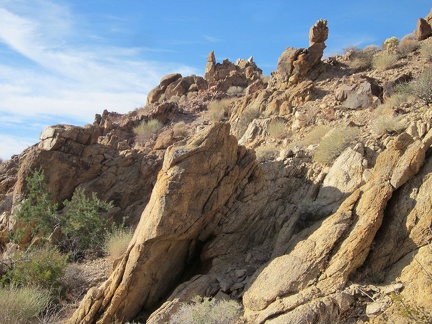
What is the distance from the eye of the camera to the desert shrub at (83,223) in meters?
11.3

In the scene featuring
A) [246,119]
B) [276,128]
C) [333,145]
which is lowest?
[333,145]

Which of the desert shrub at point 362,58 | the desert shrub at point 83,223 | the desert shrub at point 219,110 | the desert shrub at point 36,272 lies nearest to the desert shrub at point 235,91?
the desert shrub at point 219,110

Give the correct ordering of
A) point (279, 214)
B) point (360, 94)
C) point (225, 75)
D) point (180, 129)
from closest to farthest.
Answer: point (279, 214) < point (360, 94) < point (180, 129) < point (225, 75)

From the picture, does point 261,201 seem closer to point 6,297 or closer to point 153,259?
point 153,259

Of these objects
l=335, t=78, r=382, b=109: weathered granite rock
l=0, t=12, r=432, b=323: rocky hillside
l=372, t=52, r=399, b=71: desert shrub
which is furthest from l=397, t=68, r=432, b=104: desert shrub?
l=372, t=52, r=399, b=71: desert shrub

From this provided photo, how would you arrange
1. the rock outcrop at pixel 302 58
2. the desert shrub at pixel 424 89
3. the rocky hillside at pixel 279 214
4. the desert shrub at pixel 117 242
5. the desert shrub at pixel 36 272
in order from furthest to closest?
1. the rock outcrop at pixel 302 58
2. the desert shrub at pixel 424 89
3. the desert shrub at pixel 117 242
4. the desert shrub at pixel 36 272
5. the rocky hillside at pixel 279 214

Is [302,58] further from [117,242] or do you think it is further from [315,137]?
[117,242]

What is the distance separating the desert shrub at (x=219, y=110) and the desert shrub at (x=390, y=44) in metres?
8.24

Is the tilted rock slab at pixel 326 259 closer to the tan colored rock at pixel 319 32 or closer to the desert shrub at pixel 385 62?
the desert shrub at pixel 385 62

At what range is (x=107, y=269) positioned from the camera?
9.77 m

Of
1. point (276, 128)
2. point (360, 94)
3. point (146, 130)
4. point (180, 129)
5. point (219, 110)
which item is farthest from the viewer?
point (219, 110)

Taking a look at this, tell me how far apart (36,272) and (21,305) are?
1370 millimetres

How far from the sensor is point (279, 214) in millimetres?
A: 8430

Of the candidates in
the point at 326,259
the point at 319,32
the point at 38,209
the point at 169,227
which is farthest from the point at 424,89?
the point at 38,209
